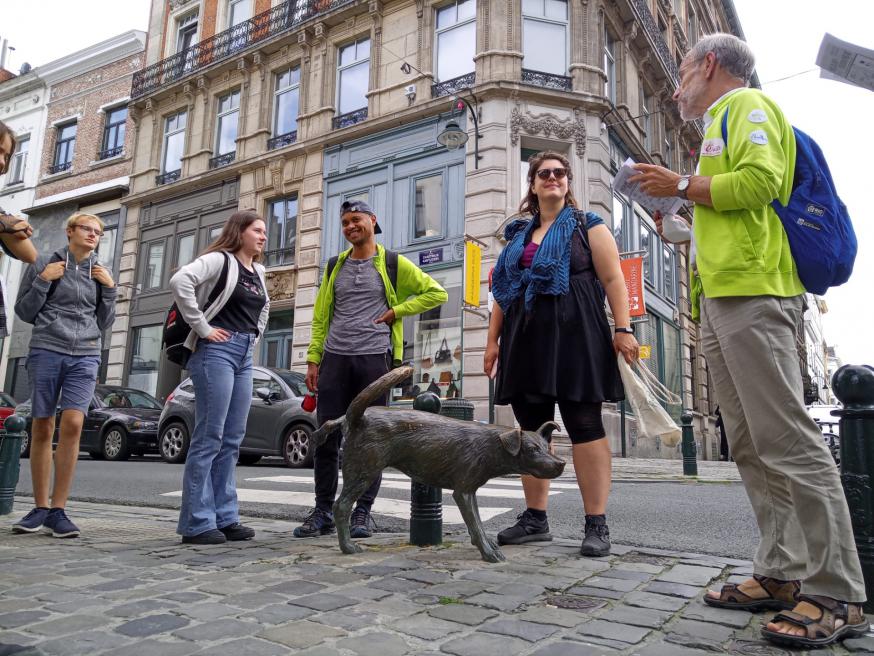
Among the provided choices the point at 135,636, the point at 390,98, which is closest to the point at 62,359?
the point at 135,636

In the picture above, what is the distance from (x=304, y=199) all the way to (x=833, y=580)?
1697 centimetres

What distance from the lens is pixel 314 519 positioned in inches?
153

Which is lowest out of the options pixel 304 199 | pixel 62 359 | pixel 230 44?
pixel 62 359

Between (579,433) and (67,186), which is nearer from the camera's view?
(579,433)

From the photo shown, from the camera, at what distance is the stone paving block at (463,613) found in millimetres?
2133

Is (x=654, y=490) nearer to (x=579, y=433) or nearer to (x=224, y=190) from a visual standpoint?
(x=579, y=433)

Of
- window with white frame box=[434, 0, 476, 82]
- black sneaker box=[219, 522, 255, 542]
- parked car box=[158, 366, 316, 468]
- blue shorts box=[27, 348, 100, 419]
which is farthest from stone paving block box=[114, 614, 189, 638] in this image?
window with white frame box=[434, 0, 476, 82]

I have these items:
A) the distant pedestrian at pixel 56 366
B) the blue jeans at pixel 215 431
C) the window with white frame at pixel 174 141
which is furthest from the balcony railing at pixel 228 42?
the blue jeans at pixel 215 431

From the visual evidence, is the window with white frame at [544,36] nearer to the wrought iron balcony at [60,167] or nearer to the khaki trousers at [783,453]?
the khaki trousers at [783,453]

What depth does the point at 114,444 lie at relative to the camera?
12.2 metres

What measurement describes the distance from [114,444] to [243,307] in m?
9.89

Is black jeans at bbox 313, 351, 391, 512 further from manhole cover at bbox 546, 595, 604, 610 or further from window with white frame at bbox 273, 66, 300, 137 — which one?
window with white frame at bbox 273, 66, 300, 137

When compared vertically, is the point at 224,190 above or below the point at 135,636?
above

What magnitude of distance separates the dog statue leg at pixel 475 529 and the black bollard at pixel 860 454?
56.3 inches
